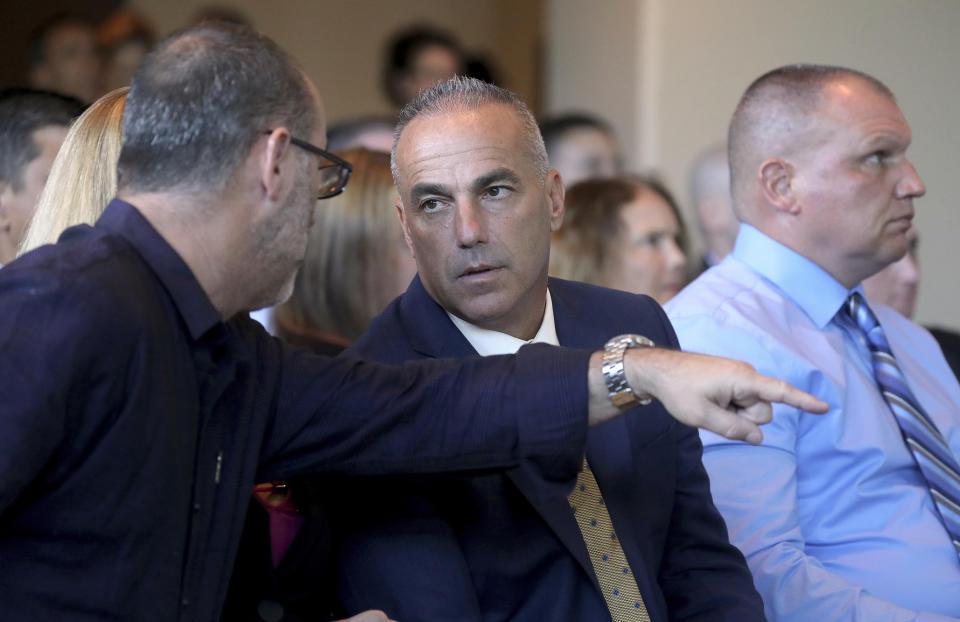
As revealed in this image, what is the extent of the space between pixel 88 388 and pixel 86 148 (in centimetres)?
66

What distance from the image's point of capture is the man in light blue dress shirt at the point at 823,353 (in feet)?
7.16

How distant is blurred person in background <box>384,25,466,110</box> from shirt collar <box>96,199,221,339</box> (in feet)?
13.1

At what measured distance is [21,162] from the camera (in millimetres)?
2588

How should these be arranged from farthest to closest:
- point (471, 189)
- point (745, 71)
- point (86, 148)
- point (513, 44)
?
point (513, 44)
point (745, 71)
point (471, 189)
point (86, 148)

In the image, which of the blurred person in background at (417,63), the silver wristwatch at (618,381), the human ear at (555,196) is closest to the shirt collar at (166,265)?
the silver wristwatch at (618,381)

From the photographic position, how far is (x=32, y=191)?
2.59 meters

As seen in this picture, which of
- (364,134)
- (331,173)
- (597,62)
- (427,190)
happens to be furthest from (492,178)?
(597,62)

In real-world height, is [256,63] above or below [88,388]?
above

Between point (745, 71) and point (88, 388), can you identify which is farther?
point (745, 71)

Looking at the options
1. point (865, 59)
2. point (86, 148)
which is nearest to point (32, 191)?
point (86, 148)

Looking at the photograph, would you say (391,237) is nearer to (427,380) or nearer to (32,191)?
(32,191)

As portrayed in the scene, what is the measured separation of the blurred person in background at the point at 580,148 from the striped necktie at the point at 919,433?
2.30m

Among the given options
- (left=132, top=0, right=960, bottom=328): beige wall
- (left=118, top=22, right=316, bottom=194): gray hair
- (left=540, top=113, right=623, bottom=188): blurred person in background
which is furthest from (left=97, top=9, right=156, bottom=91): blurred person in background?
(left=118, top=22, right=316, bottom=194): gray hair

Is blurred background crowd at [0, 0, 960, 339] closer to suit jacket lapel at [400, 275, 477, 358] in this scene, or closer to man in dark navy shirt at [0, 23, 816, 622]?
suit jacket lapel at [400, 275, 477, 358]
